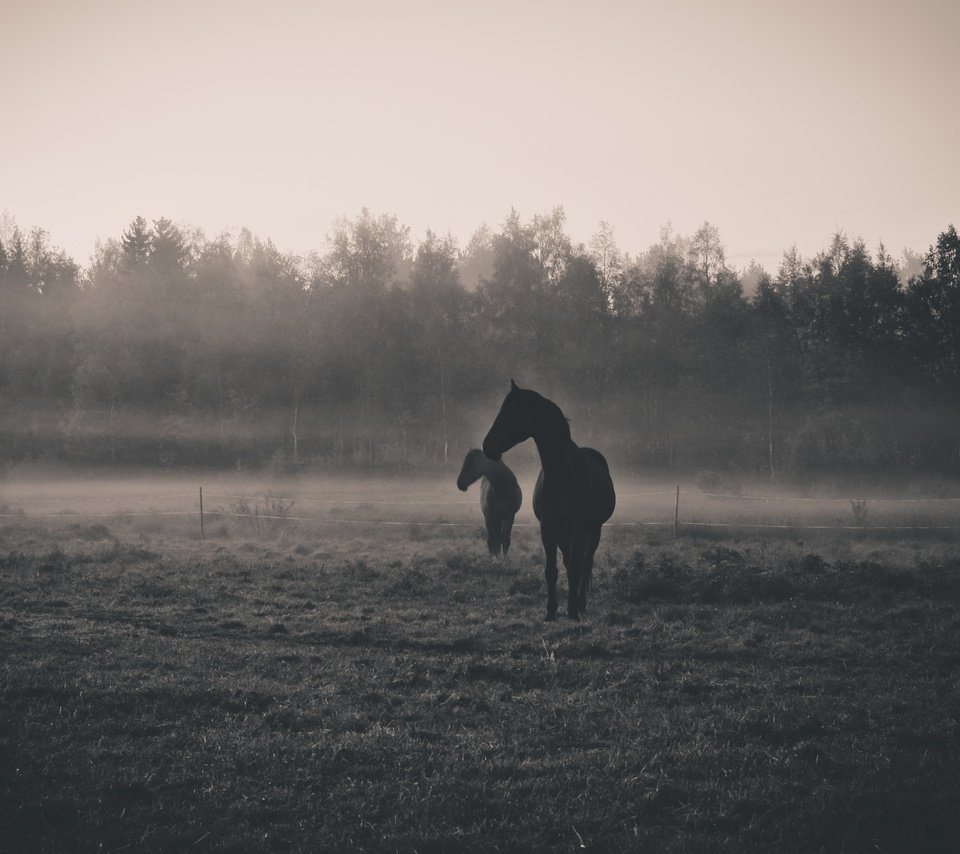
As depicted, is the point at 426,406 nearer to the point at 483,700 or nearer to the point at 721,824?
the point at 483,700

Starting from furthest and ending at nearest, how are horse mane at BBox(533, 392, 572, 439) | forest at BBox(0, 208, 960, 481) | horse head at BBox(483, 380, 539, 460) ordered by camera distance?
forest at BBox(0, 208, 960, 481), horse mane at BBox(533, 392, 572, 439), horse head at BBox(483, 380, 539, 460)

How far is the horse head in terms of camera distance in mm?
9406

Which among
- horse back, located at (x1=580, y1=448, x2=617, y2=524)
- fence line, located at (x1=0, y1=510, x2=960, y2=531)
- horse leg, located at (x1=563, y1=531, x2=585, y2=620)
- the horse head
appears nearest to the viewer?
the horse head

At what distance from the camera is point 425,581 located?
1280 cm

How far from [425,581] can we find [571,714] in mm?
6592

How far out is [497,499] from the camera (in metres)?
15.5

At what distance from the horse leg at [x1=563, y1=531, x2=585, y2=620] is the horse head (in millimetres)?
1503

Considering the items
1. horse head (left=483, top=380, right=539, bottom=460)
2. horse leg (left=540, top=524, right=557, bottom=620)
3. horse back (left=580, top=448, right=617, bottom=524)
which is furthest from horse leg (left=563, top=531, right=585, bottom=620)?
horse head (left=483, top=380, right=539, bottom=460)

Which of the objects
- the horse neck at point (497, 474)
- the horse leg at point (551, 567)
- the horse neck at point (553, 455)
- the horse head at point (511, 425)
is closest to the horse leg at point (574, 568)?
the horse leg at point (551, 567)

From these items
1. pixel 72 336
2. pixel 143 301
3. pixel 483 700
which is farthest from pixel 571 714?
pixel 72 336

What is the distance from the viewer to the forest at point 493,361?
36219mm

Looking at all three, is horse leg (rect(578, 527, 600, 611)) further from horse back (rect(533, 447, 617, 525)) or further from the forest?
the forest

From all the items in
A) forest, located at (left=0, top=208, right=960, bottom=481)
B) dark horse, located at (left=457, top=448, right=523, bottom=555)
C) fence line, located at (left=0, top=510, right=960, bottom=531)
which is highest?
forest, located at (left=0, top=208, right=960, bottom=481)

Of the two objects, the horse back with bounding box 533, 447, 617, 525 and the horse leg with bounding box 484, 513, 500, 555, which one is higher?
the horse back with bounding box 533, 447, 617, 525
